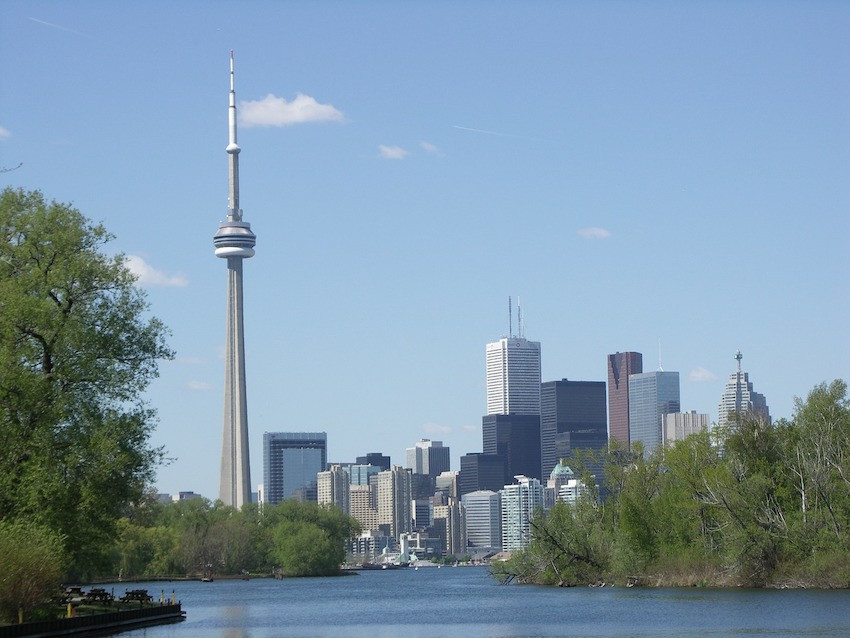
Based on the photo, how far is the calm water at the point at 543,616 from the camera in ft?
194

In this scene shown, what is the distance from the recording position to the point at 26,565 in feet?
164

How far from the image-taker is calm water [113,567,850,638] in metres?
59.1

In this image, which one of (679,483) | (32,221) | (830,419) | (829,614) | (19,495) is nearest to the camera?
(19,495)

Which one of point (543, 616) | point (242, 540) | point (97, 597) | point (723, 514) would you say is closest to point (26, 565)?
point (97, 597)

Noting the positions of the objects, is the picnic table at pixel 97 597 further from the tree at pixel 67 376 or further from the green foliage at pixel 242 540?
the green foliage at pixel 242 540

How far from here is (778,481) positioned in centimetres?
9169

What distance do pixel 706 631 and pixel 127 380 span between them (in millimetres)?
25013

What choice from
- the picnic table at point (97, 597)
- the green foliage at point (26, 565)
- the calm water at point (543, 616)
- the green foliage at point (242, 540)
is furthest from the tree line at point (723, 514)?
the green foliage at point (242, 540)

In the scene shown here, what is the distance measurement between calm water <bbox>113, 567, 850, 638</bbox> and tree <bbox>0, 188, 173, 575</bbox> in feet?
25.3

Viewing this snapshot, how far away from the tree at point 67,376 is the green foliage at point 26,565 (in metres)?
1.05

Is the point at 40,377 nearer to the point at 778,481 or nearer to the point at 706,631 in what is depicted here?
the point at 706,631

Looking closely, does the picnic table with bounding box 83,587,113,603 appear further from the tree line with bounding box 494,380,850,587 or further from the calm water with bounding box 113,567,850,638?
the tree line with bounding box 494,380,850,587

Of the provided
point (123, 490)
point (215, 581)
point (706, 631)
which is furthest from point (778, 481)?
point (215, 581)

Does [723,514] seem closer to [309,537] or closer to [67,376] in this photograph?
[67,376]
